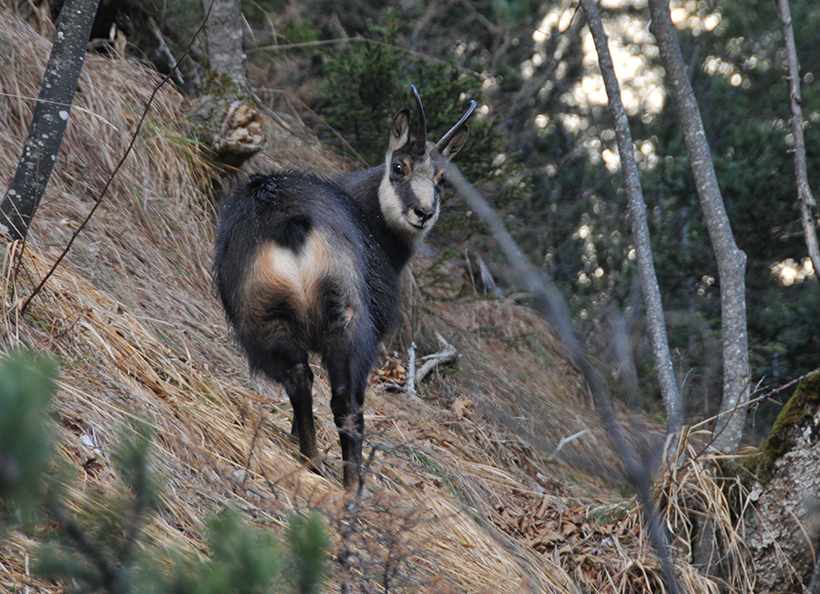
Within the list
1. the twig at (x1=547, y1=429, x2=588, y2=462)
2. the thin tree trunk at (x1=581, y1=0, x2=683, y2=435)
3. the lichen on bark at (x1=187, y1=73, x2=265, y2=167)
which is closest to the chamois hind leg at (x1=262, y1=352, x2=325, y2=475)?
the twig at (x1=547, y1=429, x2=588, y2=462)

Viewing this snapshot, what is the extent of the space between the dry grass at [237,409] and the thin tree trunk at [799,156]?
3.68 ft

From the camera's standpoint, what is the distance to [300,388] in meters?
3.16

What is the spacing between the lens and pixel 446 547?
3076 mm

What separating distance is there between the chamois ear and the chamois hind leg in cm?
181

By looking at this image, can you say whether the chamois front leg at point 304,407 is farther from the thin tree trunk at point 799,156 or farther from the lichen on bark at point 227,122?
the lichen on bark at point 227,122

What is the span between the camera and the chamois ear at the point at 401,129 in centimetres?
444

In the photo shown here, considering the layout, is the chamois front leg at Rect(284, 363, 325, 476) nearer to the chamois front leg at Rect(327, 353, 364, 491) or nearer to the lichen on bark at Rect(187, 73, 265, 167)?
the chamois front leg at Rect(327, 353, 364, 491)

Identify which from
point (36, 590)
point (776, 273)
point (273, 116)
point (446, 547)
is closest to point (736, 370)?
point (446, 547)

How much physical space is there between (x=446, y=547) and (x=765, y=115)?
8.72m

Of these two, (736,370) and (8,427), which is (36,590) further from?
(736,370)

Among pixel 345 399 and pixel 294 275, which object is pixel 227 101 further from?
pixel 345 399

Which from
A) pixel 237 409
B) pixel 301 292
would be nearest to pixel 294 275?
pixel 301 292

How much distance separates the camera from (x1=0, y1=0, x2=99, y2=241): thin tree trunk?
3283 mm

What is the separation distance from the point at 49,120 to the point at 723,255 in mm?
3556
